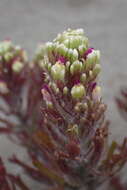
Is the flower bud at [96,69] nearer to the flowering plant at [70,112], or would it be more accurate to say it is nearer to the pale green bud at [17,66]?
the flowering plant at [70,112]

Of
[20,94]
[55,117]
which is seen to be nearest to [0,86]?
[20,94]

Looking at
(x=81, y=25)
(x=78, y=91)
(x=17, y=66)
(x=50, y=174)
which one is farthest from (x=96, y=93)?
(x=81, y=25)

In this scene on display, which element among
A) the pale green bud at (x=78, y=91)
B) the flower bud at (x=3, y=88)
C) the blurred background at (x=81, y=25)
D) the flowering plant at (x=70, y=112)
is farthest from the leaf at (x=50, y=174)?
the blurred background at (x=81, y=25)

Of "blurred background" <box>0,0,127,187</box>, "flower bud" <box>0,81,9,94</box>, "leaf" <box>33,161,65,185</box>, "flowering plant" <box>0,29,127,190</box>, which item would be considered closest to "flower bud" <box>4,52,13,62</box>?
"flowering plant" <box>0,29,127,190</box>

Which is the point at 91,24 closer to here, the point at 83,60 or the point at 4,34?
the point at 4,34

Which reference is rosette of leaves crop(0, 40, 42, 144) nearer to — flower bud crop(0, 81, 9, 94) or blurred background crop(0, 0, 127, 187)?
flower bud crop(0, 81, 9, 94)

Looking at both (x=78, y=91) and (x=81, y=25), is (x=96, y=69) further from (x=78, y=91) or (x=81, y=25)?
(x=81, y=25)
